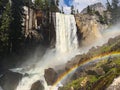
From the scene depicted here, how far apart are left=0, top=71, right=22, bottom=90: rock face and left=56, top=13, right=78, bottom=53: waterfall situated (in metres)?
23.3

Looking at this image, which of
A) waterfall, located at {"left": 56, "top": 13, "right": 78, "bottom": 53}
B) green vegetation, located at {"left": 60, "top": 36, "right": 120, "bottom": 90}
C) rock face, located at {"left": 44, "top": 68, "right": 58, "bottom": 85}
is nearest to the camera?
green vegetation, located at {"left": 60, "top": 36, "right": 120, "bottom": 90}

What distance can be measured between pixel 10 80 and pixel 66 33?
2783cm

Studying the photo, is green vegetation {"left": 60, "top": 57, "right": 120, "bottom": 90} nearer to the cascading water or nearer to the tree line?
the tree line

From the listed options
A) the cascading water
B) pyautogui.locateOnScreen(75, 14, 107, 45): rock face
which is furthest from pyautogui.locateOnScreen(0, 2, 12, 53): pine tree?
pyautogui.locateOnScreen(75, 14, 107, 45): rock face

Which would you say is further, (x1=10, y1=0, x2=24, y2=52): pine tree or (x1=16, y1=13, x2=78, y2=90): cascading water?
(x1=16, y1=13, x2=78, y2=90): cascading water

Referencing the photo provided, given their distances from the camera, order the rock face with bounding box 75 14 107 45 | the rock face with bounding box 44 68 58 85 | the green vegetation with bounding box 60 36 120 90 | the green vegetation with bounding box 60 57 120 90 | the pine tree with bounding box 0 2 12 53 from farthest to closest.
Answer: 1. the rock face with bounding box 75 14 107 45
2. the pine tree with bounding box 0 2 12 53
3. the rock face with bounding box 44 68 58 85
4. the green vegetation with bounding box 60 36 120 90
5. the green vegetation with bounding box 60 57 120 90

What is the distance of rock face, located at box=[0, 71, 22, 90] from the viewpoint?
44.1 meters

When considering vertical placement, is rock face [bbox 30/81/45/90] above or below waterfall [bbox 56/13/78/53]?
below

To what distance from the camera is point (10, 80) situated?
145ft

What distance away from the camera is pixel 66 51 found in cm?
6694

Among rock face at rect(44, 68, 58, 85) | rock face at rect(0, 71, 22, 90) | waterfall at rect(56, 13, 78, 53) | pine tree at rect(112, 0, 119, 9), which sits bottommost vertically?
rock face at rect(0, 71, 22, 90)

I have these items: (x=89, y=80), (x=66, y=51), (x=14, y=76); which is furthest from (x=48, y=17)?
(x=89, y=80)

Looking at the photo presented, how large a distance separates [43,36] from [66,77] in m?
25.7

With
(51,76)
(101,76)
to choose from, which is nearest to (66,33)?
(51,76)
